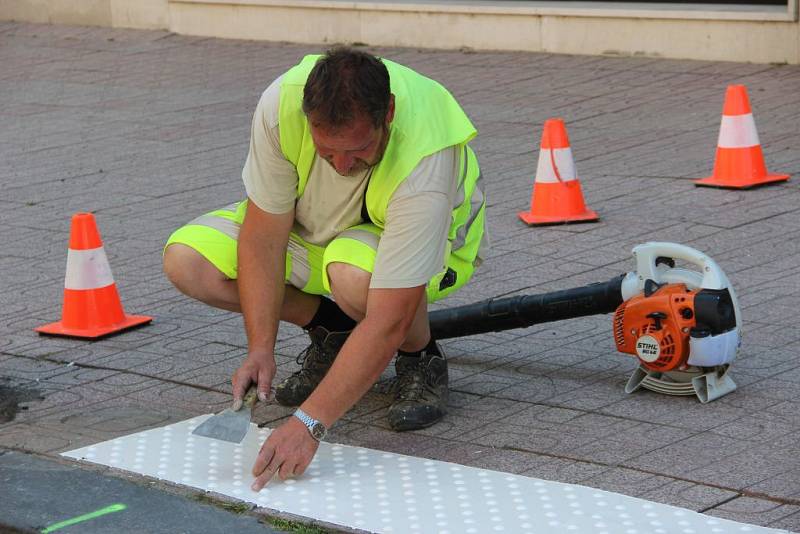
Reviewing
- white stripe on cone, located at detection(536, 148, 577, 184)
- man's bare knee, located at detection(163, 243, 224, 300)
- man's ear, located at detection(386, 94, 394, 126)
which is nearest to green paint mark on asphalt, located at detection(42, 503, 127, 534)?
man's bare knee, located at detection(163, 243, 224, 300)

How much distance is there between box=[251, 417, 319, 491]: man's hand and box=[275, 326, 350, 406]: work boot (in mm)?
730

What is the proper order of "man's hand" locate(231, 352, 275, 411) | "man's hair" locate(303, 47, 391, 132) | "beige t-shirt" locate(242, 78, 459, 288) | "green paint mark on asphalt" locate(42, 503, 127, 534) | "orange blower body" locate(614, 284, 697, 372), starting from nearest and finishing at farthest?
"man's hair" locate(303, 47, 391, 132) → "green paint mark on asphalt" locate(42, 503, 127, 534) → "beige t-shirt" locate(242, 78, 459, 288) → "man's hand" locate(231, 352, 275, 411) → "orange blower body" locate(614, 284, 697, 372)

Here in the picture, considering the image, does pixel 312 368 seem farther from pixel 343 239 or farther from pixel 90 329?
pixel 90 329

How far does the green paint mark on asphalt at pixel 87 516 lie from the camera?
3.63m

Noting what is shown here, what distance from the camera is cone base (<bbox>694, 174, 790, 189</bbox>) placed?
23.2 ft

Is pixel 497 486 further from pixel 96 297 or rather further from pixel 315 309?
pixel 96 297

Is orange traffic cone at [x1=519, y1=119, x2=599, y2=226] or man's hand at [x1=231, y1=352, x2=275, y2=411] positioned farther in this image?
orange traffic cone at [x1=519, y1=119, x2=599, y2=226]

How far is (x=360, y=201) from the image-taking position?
13.3 feet

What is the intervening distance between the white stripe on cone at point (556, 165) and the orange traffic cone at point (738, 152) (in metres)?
0.82

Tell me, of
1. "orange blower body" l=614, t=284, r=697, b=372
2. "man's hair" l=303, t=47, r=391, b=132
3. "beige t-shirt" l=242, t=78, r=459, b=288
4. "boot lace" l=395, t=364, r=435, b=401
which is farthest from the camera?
"boot lace" l=395, t=364, r=435, b=401

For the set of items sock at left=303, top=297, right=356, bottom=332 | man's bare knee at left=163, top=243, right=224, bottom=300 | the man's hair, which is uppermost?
the man's hair

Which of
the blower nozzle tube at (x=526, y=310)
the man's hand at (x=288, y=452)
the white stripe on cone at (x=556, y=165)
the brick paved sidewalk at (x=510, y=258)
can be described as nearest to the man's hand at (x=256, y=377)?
the man's hand at (x=288, y=452)

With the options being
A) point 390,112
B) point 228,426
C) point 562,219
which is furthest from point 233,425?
point 562,219

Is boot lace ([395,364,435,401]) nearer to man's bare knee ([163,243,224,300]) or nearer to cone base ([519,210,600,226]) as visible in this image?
man's bare knee ([163,243,224,300])
